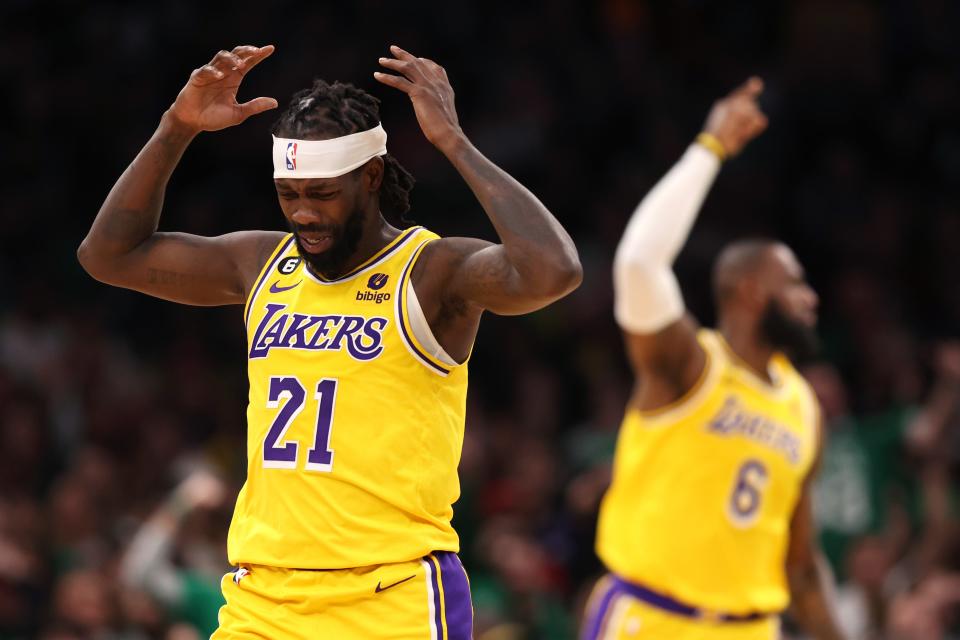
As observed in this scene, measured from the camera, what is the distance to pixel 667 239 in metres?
6.10

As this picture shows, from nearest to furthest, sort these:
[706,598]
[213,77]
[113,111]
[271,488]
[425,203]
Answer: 1. [271,488]
2. [213,77]
3. [706,598]
4. [425,203]
5. [113,111]

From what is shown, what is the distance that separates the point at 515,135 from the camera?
41.1ft

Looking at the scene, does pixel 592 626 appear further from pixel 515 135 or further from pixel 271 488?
pixel 515 135

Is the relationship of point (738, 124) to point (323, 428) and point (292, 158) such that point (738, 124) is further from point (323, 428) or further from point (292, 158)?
point (323, 428)

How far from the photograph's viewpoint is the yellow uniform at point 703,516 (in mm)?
6461

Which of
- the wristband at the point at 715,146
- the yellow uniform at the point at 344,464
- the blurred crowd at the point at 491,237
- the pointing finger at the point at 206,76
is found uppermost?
the pointing finger at the point at 206,76

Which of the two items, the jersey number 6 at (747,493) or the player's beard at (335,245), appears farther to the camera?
the jersey number 6 at (747,493)

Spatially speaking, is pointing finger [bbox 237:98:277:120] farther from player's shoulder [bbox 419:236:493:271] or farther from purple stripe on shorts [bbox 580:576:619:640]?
purple stripe on shorts [bbox 580:576:619:640]

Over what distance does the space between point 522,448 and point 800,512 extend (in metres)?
3.96

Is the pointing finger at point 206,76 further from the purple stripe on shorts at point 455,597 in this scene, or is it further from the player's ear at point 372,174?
the purple stripe on shorts at point 455,597

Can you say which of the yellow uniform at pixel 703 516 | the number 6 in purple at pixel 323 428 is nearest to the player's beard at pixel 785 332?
the yellow uniform at pixel 703 516

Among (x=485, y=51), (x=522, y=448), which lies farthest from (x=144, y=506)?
(x=485, y=51)

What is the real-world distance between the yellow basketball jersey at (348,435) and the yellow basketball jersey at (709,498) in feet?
6.51

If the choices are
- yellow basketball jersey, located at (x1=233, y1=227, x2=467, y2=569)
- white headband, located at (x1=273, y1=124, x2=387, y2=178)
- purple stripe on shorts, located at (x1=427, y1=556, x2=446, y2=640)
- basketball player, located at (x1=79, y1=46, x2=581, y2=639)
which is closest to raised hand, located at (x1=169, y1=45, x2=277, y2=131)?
basketball player, located at (x1=79, y1=46, x2=581, y2=639)
